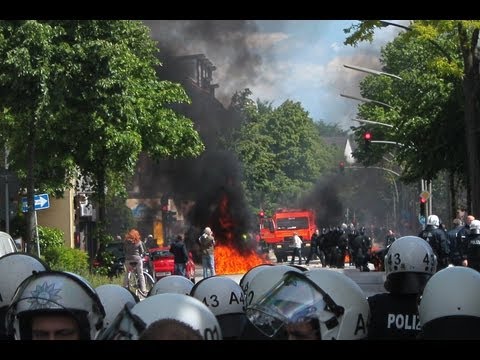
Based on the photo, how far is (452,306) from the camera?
475 cm

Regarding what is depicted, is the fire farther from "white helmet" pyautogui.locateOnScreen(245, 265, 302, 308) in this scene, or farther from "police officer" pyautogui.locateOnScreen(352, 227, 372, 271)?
"white helmet" pyautogui.locateOnScreen(245, 265, 302, 308)

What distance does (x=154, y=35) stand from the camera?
44.5m

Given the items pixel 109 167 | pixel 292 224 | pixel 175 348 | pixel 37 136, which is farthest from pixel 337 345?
pixel 292 224

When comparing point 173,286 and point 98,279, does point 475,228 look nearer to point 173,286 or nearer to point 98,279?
point 98,279

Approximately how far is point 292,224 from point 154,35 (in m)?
16.9

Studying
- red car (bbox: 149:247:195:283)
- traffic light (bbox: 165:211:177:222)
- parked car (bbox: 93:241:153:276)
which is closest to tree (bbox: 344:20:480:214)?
parked car (bbox: 93:241:153:276)

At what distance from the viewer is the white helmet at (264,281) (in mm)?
6262

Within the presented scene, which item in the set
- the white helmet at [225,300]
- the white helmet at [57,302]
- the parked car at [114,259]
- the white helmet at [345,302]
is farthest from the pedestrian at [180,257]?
the white helmet at [57,302]

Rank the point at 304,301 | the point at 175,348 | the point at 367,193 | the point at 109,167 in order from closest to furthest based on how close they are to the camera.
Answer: the point at 175,348, the point at 304,301, the point at 109,167, the point at 367,193

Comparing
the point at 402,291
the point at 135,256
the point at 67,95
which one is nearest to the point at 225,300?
the point at 402,291

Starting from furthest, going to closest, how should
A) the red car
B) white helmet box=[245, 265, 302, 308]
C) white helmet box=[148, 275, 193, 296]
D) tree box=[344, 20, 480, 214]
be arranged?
the red car → tree box=[344, 20, 480, 214] → white helmet box=[148, 275, 193, 296] → white helmet box=[245, 265, 302, 308]

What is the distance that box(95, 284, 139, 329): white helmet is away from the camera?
18.2ft

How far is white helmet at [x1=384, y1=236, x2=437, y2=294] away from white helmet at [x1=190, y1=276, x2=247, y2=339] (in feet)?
2.74
